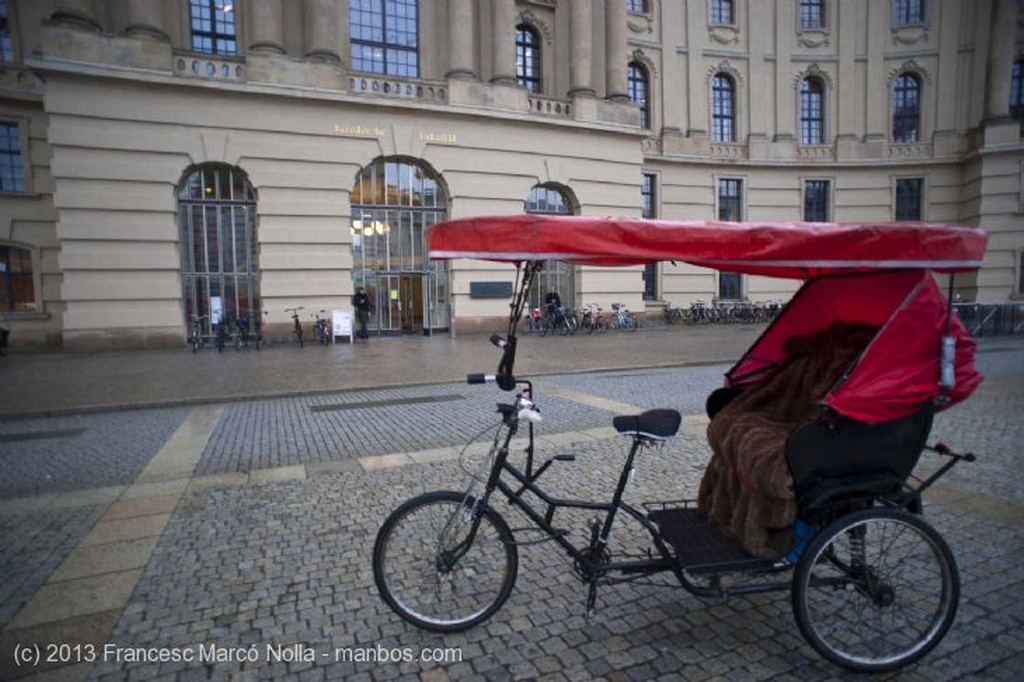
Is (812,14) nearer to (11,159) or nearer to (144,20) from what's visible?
(144,20)

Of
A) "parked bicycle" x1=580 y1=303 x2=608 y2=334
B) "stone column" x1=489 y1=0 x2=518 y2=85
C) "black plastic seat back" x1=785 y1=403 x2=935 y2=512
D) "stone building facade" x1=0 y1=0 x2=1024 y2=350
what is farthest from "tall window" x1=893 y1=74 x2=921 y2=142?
"black plastic seat back" x1=785 y1=403 x2=935 y2=512

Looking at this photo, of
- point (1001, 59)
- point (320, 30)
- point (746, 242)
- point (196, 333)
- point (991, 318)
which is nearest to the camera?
point (746, 242)

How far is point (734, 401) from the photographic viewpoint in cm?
411

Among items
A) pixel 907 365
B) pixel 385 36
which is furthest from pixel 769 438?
pixel 385 36

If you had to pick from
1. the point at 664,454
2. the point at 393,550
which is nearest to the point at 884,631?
the point at 393,550

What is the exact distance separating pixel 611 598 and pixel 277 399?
30.1 feet

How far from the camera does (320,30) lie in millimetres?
21906

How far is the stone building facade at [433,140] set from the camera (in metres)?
20.1

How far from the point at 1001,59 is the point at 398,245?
34828 mm

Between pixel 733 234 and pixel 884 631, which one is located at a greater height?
pixel 733 234

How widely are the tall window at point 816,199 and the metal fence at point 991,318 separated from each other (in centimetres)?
1203

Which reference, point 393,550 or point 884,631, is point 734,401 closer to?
point 884,631

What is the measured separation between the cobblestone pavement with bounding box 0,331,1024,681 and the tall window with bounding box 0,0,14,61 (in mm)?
21640

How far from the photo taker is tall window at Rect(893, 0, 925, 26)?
1304 inches
